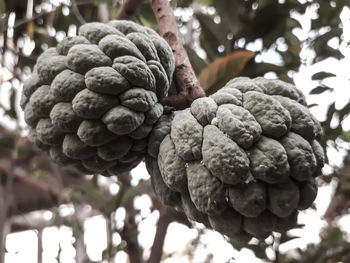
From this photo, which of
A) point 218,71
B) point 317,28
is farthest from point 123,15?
point 317,28

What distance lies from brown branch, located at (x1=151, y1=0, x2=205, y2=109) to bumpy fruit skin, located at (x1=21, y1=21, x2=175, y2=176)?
0.04 m

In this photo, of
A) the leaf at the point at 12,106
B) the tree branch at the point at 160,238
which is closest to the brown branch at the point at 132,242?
the tree branch at the point at 160,238

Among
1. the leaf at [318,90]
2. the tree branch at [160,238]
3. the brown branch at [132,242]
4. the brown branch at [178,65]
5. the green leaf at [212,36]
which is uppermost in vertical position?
the brown branch at [178,65]

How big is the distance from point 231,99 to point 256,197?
23 cm

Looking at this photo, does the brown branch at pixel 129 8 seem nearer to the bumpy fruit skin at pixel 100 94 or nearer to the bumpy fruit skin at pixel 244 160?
the bumpy fruit skin at pixel 100 94

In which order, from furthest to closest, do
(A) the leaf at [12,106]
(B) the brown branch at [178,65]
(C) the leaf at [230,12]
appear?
(A) the leaf at [12,106]
(C) the leaf at [230,12]
(B) the brown branch at [178,65]

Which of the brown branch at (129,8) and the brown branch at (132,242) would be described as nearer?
the brown branch at (129,8)

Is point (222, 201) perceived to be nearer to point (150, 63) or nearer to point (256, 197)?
point (256, 197)

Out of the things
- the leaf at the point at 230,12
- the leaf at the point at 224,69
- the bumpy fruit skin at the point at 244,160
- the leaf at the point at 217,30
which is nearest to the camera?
the bumpy fruit skin at the point at 244,160

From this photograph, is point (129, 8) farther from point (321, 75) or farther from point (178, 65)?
point (321, 75)

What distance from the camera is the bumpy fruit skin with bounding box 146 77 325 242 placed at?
812 mm

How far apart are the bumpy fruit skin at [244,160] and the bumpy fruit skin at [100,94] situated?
0.30 feet

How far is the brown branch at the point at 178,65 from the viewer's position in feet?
3.36

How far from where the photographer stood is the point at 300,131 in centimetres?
88
